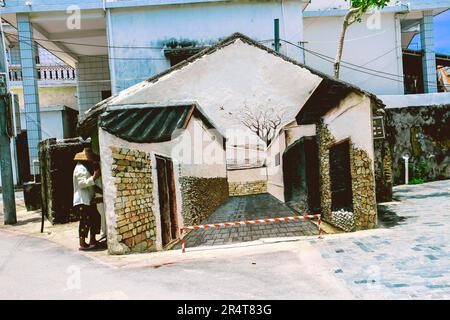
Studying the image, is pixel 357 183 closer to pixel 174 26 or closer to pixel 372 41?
pixel 174 26

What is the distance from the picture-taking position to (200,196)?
812 cm

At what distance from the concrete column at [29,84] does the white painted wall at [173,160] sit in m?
8.92

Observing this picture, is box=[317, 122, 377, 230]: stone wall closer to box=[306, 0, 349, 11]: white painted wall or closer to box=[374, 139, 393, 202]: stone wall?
box=[374, 139, 393, 202]: stone wall

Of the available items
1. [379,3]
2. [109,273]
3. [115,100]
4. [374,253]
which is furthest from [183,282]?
[379,3]

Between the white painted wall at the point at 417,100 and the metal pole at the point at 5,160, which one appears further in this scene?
the white painted wall at the point at 417,100

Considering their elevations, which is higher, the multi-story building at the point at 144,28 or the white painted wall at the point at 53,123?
the multi-story building at the point at 144,28

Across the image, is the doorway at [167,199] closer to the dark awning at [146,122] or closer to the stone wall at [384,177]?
the dark awning at [146,122]

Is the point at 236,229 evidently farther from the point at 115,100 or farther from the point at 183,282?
the point at 115,100

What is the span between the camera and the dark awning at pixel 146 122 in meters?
7.41

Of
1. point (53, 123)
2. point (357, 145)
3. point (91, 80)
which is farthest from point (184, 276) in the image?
point (91, 80)

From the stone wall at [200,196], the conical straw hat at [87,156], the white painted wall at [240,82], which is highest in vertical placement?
the white painted wall at [240,82]

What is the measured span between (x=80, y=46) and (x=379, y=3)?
12.6 meters

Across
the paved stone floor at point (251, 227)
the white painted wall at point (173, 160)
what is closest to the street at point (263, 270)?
the paved stone floor at point (251, 227)

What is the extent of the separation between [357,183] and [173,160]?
12.2ft
